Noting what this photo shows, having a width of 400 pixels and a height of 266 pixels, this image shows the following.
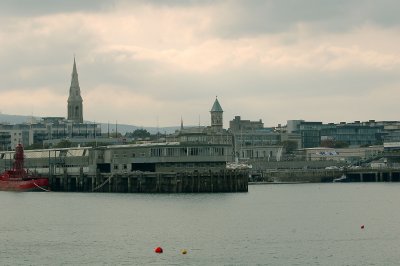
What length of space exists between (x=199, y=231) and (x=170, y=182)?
60428 mm

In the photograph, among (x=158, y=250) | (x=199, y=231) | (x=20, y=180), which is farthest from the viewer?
(x=20, y=180)

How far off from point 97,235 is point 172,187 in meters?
62.0

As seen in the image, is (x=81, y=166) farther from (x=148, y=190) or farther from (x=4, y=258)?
(x=4, y=258)

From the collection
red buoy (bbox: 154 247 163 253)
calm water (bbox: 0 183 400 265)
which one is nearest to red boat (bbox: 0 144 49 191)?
calm water (bbox: 0 183 400 265)

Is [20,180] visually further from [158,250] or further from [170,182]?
[158,250]

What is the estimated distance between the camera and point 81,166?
616ft

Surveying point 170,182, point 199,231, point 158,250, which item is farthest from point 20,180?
point 158,250

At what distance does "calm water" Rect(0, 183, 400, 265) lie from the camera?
81538mm

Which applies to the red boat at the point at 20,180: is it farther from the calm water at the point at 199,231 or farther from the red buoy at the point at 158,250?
the red buoy at the point at 158,250

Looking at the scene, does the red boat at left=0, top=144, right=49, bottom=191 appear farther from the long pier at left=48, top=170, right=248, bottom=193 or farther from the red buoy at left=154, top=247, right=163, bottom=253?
the red buoy at left=154, top=247, right=163, bottom=253

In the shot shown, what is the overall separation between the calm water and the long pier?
9201mm

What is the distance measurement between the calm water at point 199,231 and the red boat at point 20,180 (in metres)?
33.8

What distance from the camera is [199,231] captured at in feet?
324

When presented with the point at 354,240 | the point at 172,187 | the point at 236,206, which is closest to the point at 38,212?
the point at 236,206
